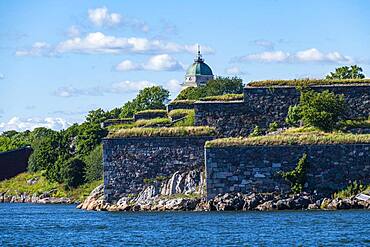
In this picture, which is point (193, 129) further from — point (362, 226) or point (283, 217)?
point (362, 226)

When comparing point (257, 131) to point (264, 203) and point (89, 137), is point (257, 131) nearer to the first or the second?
point (264, 203)

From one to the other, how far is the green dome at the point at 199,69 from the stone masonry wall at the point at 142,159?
6996 centimetres

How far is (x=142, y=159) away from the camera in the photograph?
64.4m

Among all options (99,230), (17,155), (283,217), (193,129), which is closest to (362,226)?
(283,217)

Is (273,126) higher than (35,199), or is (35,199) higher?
(273,126)

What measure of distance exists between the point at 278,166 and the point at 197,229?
34.1 ft

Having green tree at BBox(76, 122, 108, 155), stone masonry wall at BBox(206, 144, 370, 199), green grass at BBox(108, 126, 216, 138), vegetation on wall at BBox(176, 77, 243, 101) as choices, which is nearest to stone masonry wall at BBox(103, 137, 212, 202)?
green grass at BBox(108, 126, 216, 138)

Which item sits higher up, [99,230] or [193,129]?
[193,129]

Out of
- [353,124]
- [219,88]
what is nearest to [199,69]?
[219,88]

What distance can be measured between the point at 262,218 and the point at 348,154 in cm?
739

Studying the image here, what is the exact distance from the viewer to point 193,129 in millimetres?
64500

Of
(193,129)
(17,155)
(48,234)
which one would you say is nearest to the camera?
(48,234)

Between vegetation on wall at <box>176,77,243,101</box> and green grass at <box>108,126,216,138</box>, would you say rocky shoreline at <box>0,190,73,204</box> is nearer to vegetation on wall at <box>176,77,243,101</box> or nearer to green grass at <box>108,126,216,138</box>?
vegetation on wall at <box>176,77,243,101</box>

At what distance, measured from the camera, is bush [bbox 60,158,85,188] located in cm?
8538
